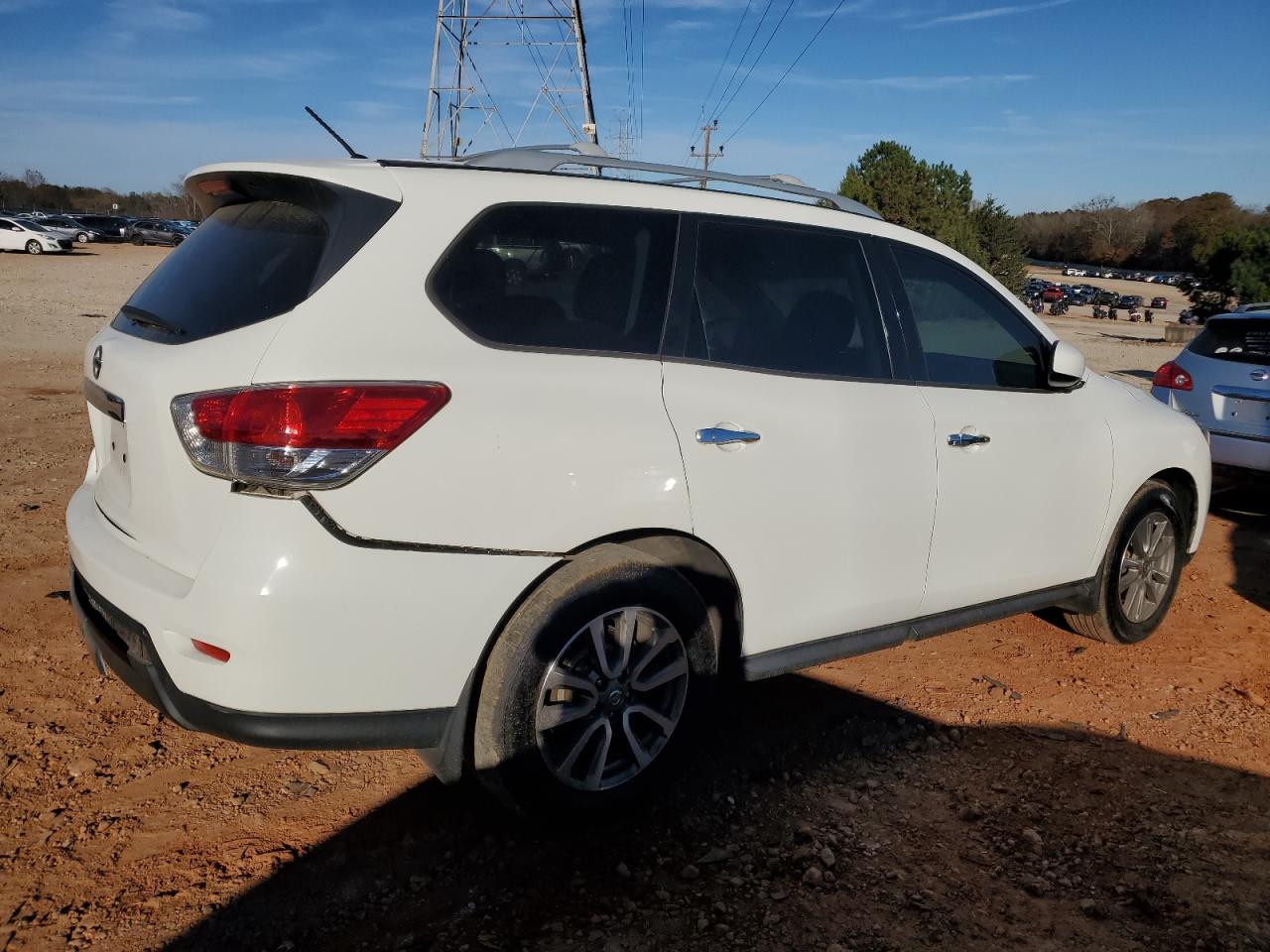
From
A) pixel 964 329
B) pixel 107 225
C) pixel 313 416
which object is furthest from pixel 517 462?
pixel 107 225

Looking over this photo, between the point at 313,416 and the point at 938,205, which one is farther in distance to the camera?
the point at 938,205

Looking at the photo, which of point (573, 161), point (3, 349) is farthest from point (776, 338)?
point (3, 349)

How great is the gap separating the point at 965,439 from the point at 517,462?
1.84m

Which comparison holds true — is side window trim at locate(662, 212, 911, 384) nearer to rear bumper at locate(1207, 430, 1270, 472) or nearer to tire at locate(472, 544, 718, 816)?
tire at locate(472, 544, 718, 816)

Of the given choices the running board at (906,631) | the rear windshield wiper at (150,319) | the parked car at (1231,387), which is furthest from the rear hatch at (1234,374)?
the rear windshield wiper at (150,319)

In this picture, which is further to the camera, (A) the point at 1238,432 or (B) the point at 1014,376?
(A) the point at 1238,432

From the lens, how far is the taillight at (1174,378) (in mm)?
7586

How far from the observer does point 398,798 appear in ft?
10.6

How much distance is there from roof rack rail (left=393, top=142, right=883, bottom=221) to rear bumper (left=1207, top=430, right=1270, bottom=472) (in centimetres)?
464

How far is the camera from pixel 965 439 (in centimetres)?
371

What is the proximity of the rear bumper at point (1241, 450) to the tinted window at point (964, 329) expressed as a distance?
3897 millimetres

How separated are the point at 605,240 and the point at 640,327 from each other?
0.95 ft

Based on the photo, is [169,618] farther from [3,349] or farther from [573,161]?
[3,349]

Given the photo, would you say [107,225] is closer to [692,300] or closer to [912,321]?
[912,321]
